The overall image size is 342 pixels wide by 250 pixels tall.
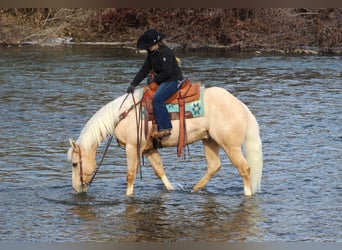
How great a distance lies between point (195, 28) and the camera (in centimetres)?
2597

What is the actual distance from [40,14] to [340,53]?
11.7 m

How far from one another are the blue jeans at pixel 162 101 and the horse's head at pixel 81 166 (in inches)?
32.0

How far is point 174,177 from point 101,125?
1.62m

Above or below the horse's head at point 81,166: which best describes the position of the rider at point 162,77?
above

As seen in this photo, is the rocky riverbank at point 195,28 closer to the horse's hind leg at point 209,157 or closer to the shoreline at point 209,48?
the shoreline at point 209,48

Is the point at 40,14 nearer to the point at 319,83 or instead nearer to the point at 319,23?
the point at 319,23

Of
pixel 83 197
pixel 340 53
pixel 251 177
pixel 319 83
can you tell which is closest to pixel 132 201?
pixel 83 197

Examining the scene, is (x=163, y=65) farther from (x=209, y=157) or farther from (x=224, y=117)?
(x=209, y=157)

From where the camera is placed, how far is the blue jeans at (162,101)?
7.08 m

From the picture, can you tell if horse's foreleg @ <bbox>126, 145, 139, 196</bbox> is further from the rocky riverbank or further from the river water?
the rocky riverbank

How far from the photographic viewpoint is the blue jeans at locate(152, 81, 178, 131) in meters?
7.08

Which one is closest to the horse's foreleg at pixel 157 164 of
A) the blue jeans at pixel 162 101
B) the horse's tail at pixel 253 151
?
the blue jeans at pixel 162 101

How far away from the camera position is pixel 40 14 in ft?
89.9

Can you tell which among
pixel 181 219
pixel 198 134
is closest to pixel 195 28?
pixel 198 134
